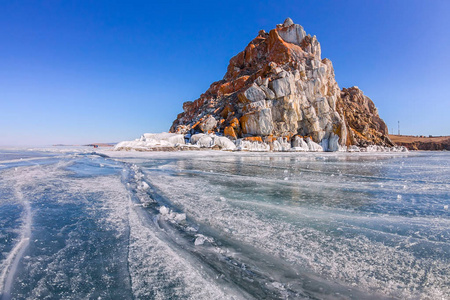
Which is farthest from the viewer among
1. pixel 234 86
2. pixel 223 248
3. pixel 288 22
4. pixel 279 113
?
pixel 288 22

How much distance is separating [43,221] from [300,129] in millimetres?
54958

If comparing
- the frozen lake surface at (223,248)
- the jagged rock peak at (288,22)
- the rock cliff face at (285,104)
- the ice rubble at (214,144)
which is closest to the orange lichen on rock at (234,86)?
the rock cliff face at (285,104)

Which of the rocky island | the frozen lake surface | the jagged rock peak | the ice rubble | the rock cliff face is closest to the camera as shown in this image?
the frozen lake surface

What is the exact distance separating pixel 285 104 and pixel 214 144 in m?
20.0

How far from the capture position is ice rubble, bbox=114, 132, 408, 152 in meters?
39.5

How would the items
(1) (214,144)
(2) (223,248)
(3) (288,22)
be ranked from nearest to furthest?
(2) (223,248)
(1) (214,144)
(3) (288,22)

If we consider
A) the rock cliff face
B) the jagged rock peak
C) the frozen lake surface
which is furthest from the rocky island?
the frozen lake surface

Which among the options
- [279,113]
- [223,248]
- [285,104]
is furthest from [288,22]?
[223,248]

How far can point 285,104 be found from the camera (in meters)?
50.1

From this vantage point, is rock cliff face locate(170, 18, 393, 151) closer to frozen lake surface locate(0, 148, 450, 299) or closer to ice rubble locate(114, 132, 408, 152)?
ice rubble locate(114, 132, 408, 152)

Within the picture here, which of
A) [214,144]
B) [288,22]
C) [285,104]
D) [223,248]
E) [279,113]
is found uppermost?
[288,22]

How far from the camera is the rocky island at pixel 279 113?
45.1 metres

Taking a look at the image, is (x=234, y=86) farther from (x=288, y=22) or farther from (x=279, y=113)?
(x=288, y=22)

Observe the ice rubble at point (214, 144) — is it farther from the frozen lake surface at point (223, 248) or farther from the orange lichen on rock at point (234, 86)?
the frozen lake surface at point (223, 248)
